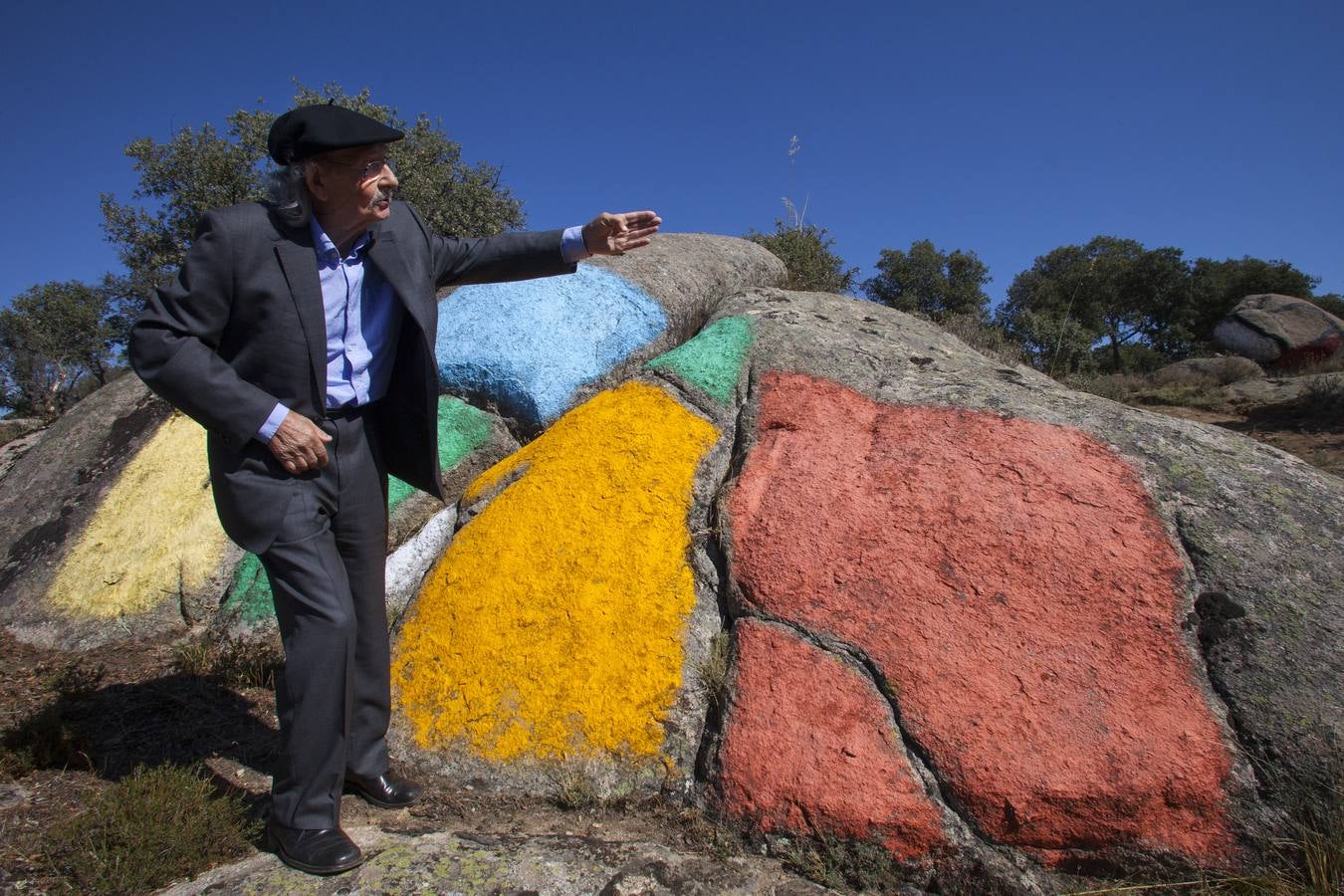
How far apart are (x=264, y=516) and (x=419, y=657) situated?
86 centimetres

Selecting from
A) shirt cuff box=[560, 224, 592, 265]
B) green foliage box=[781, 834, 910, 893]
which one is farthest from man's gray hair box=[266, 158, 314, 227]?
green foliage box=[781, 834, 910, 893]

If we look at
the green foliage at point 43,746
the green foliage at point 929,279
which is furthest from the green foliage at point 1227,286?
the green foliage at point 43,746

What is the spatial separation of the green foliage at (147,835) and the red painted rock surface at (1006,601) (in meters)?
1.60

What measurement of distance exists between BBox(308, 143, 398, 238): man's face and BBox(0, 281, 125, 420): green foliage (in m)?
23.6

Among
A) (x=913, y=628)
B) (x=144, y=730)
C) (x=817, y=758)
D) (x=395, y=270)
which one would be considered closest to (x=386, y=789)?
(x=144, y=730)

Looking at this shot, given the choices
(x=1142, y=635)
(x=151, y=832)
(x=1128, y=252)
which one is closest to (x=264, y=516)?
(x=151, y=832)

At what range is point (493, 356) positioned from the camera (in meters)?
4.03

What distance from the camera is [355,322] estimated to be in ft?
7.30

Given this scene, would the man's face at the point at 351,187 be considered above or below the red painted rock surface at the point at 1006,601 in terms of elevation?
above

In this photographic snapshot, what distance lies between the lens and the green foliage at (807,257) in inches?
269

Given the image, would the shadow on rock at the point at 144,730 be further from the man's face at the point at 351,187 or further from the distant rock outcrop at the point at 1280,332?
the distant rock outcrop at the point at 1280,332

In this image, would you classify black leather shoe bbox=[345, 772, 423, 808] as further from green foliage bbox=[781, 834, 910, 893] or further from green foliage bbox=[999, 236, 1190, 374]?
green foliage bbox=[999, 236, 1190, 374]

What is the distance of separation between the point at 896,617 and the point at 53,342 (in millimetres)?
25843

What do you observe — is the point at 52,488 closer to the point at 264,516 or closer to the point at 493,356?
the point at 493,356
